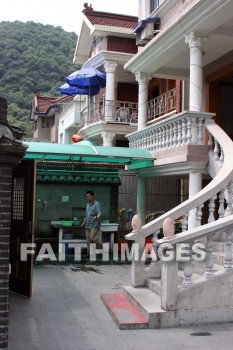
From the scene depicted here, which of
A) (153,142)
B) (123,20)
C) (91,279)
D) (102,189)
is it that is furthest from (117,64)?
(91,279)

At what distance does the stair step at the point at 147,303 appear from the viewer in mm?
5062

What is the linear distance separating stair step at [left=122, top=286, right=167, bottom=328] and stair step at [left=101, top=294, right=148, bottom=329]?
0.20ft

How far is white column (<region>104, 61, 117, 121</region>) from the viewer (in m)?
16.4

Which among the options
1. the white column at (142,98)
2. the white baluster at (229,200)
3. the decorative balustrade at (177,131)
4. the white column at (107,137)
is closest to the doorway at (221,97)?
the white column at (142,98)

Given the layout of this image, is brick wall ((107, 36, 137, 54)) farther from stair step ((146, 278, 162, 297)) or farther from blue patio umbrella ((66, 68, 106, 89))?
stair step ((146, 278, 162, 297))

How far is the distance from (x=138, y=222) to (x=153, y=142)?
3688 millimetres

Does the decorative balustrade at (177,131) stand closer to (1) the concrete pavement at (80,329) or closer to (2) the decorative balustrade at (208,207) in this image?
(2) the decorative balustrade at (208,207)

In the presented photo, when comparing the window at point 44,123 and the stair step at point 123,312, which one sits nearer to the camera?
the stair step at point 123,312

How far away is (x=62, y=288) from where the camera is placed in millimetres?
7199

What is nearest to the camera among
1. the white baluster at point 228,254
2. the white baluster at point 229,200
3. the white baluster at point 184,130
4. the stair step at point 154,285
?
the white baluster at point 228,254

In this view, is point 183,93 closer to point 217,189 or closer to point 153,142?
point 153,142

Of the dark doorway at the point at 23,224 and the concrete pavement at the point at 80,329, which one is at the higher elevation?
the dark doorway at the point at 23,224

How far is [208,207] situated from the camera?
7.11m

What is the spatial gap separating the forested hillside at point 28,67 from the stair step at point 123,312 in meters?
42.4
